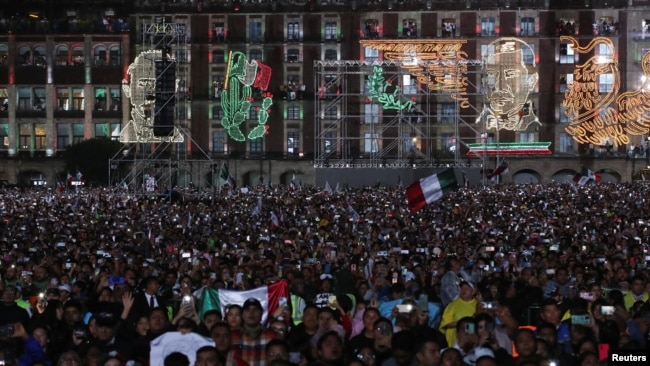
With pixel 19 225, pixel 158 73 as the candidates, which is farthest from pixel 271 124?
pixel 19 225

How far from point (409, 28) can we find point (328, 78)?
6.29m

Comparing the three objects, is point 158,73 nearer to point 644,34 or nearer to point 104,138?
point 104,138

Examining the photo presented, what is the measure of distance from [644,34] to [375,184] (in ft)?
83.2

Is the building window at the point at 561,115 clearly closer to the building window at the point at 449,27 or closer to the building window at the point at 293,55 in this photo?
the building window at the point at 449,27

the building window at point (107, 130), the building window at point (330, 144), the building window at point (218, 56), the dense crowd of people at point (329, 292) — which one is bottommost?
the dense crowd of people at point (329, 292)

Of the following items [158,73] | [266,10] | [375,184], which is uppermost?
[266,10]

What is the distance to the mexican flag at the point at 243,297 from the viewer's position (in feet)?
51.2

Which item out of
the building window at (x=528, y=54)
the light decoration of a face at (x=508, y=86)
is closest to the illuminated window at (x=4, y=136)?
the light decoration of a face at (x=508, y=86)

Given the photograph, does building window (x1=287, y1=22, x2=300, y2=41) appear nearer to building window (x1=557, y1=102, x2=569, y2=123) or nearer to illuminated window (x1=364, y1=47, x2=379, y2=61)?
illuminated window (x1=364, y1=47, x2=379, y2=61)

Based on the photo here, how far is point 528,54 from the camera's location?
278ft

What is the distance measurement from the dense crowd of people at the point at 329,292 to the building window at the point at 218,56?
169 ft

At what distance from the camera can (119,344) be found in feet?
42.9

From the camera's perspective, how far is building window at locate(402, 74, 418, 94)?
8394 cm

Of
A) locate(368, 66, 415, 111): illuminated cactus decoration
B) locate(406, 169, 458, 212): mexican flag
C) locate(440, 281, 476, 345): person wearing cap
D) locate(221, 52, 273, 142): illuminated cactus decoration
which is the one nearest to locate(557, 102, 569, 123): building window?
locate(368, 66, 415, 111): illuminated cactus decoration
